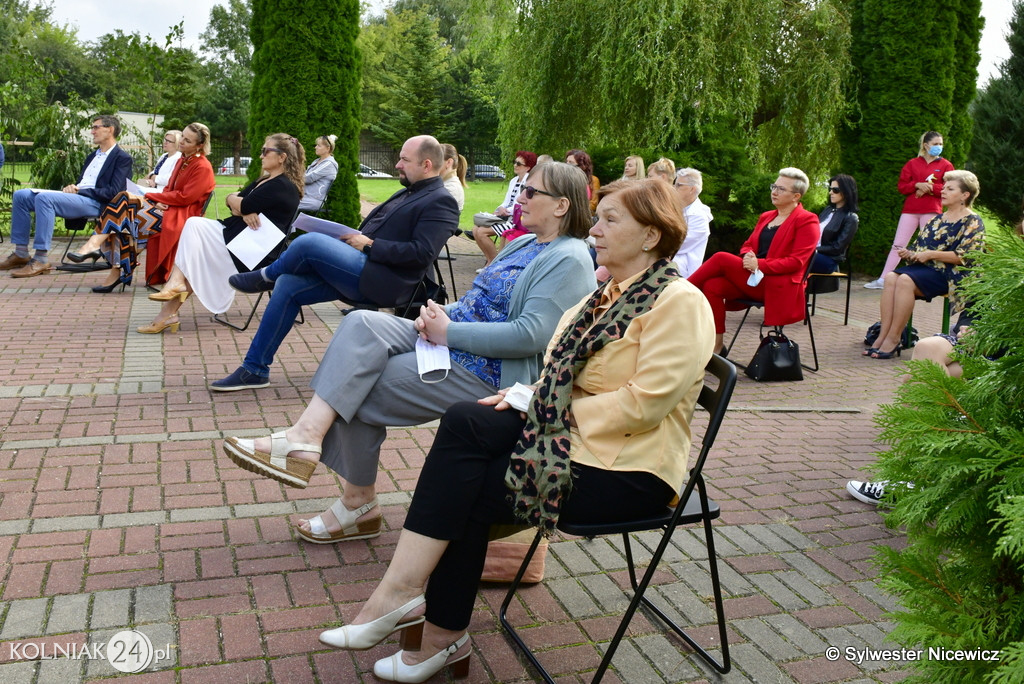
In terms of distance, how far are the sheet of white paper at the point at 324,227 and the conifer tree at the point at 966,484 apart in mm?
4087

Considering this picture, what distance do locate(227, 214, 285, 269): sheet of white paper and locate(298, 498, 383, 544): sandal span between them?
12.7 ft

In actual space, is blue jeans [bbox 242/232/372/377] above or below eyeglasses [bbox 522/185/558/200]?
below

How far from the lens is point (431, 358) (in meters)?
3.44

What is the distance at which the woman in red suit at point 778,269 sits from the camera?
23.8 ft

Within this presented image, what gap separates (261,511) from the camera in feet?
12.7

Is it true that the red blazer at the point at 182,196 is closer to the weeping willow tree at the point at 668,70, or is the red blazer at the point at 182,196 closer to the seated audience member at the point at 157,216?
the seated audience member at the point at 157,216

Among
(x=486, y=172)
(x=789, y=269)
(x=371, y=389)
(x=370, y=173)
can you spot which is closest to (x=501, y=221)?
(x=789, y=269)

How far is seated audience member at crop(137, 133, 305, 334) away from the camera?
721 centimetres

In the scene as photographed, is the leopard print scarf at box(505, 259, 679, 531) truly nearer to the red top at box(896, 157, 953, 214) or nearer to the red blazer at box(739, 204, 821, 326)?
the red blazer at box(739, 204, 821, 326)

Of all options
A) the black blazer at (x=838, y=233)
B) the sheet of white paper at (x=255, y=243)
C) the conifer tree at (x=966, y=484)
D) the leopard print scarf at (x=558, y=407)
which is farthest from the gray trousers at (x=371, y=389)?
the black blazer at (x=838, y=233)

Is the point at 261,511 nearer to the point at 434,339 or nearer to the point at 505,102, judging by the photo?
the point at 434,339

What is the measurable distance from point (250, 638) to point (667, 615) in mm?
1419

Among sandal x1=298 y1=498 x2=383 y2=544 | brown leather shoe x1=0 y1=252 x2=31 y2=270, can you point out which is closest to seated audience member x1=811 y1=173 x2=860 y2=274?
sandal x1=298 y1=498 x2=383 y2=544

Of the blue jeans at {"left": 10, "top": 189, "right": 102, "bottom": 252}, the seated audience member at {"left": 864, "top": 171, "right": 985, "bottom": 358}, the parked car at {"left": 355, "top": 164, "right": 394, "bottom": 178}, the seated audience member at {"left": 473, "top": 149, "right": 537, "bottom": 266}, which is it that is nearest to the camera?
the seated audience member at {"left": 864, "top": 171, "right": 985, "bottom": 358}
